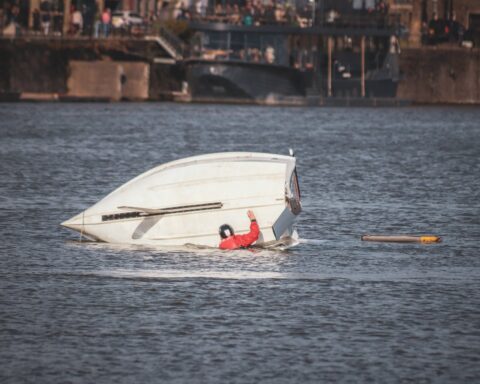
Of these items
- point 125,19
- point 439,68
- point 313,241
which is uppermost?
point 125,19

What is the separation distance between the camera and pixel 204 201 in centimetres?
3778

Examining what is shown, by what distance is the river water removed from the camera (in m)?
27.1

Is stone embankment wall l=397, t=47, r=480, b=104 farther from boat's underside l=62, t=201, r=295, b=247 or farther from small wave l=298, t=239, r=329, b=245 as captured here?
boat's underside l=62, t=201, r=295, b=247

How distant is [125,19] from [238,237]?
101m

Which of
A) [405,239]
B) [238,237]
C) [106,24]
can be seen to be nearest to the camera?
[238,237]

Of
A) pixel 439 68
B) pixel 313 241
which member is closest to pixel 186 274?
pixel 313 241

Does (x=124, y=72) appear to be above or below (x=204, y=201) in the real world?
below

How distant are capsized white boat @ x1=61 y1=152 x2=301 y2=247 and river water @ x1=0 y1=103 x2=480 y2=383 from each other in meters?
0.56

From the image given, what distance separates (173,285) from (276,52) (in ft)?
324

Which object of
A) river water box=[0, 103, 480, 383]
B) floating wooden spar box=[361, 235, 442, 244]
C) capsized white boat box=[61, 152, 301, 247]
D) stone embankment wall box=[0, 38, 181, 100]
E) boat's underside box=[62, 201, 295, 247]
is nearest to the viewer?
river water box=[0, 103, 480, 383]

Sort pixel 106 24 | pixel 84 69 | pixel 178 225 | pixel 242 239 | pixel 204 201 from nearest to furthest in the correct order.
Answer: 1. pixel 204 201
2. pixel 242 239
3. pixel 178 225
4. pixel 106 24
5. pixel 84 69

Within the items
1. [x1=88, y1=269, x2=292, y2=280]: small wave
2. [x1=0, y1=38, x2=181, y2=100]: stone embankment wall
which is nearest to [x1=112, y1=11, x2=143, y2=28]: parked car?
[x1=0, y1=38, x2=181, y2=100]: stone embankment wall

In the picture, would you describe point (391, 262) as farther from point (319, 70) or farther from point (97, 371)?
point (319, 70)

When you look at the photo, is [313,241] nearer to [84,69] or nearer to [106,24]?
[106,24]
